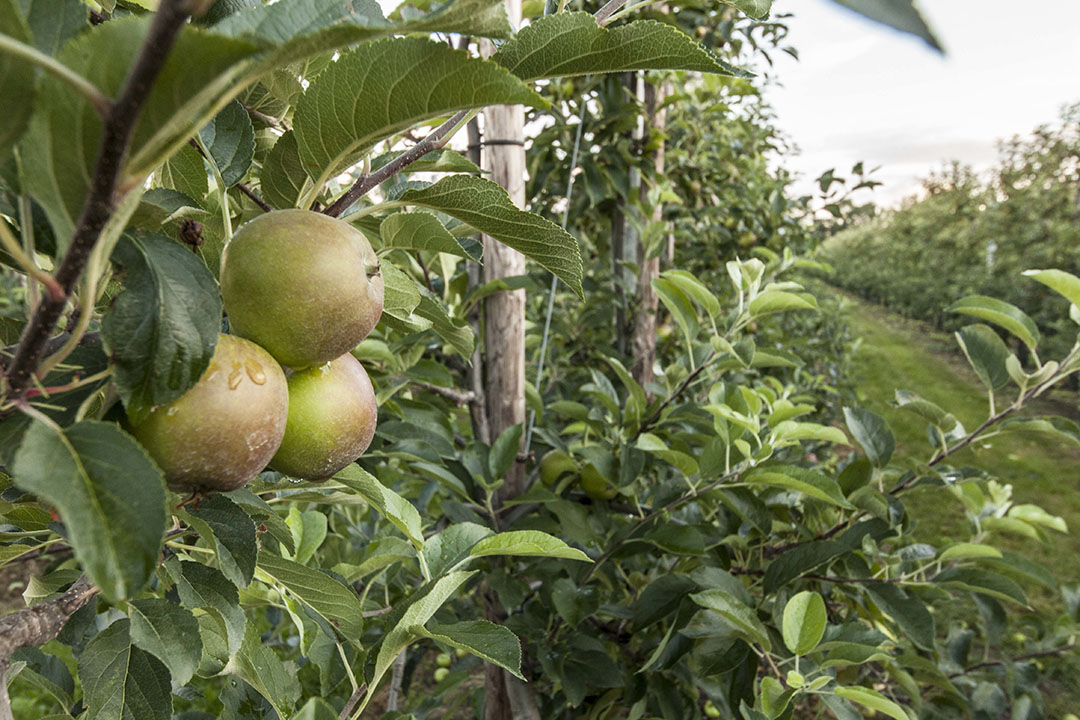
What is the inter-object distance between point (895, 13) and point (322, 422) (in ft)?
1.37

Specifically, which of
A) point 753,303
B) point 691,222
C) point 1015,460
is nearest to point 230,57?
point 753,303

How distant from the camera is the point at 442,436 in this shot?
1.25 meters

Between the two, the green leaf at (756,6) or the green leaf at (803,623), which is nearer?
the green leaf at (756,6)

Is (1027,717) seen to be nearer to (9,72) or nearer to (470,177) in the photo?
(470,177)

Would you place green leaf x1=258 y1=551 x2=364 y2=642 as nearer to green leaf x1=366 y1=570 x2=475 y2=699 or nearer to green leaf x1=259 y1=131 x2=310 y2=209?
green leaf x1=366 y1=570 x2=475 y2=699

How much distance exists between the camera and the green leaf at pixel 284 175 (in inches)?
19.7

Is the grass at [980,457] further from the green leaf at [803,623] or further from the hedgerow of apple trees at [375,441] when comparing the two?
the green leaf at [803,623]

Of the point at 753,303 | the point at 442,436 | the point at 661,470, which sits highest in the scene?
the point at 753,303

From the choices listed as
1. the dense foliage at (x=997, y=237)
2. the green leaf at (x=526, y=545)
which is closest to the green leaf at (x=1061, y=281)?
the green leaf at (x=526, y=545)

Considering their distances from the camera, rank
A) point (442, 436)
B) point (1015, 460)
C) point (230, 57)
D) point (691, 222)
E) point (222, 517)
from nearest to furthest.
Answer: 1. point (230, 57)
2. point (222, 517)
3. point (442, 436)
4. point (691, 222)
5. point (1015, 460)

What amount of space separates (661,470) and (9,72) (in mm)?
1693

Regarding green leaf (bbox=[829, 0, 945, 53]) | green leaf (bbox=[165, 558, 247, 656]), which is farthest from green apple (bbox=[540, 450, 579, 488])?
green leaf (bbox=[829, 0, 945, 53])

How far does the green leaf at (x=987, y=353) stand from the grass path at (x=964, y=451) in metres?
0.18

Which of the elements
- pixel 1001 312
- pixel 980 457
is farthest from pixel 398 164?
pixel 980 457
